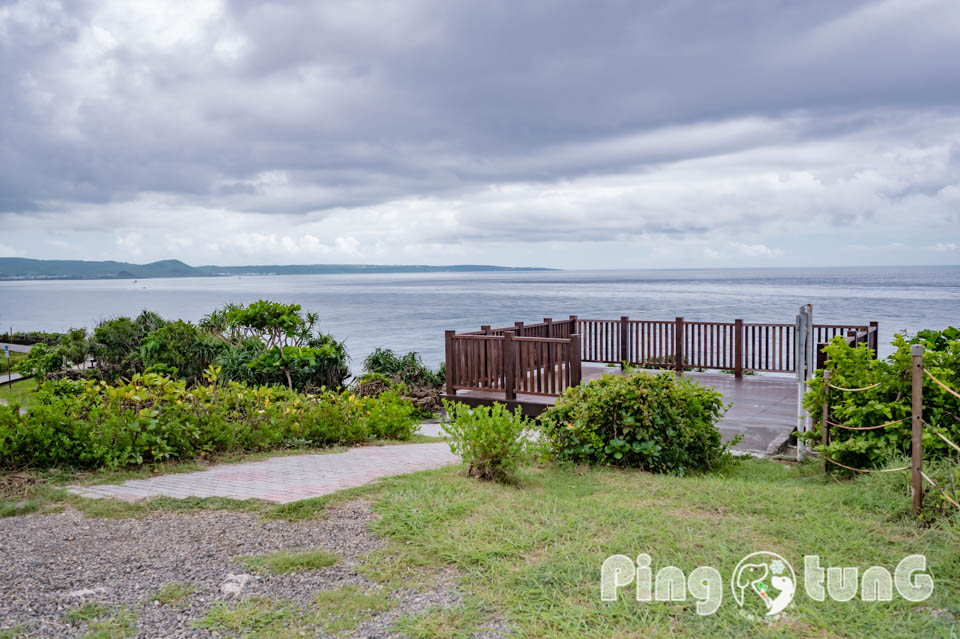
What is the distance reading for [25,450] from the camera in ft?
17.7

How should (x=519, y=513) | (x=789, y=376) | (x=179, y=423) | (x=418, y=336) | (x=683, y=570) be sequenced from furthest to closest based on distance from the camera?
(x=418, y=336), (x=789, y=376), (x=179, y=423), (x=519, y=513), (x=683, y=570)

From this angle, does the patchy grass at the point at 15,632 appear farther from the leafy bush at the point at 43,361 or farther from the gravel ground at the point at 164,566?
the leafy bush at the point at 43,361

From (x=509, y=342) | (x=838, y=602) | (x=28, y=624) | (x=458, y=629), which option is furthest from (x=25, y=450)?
(x=509, y=342)

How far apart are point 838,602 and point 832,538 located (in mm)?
814

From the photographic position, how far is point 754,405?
392 inches

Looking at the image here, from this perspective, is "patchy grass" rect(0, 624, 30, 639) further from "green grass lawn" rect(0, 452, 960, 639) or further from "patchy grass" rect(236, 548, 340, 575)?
"patchy grass" rect(236, 548, 340, 575)

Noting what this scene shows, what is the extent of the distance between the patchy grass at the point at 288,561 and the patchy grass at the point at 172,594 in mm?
326

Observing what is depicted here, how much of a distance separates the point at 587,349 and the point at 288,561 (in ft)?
36.3

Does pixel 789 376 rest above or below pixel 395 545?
below

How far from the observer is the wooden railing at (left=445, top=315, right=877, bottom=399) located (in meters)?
10.1

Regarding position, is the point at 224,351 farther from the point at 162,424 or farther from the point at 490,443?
the point at 490,443

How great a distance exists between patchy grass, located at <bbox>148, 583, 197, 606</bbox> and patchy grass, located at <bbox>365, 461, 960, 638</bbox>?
862mm

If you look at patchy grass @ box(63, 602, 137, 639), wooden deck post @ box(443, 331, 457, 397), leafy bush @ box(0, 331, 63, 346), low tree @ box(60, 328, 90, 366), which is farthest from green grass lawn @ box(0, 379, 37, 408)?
patchy grass @ box(63, 602, 137, 639)

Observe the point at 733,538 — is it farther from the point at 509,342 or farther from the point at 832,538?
the point at 509,342
